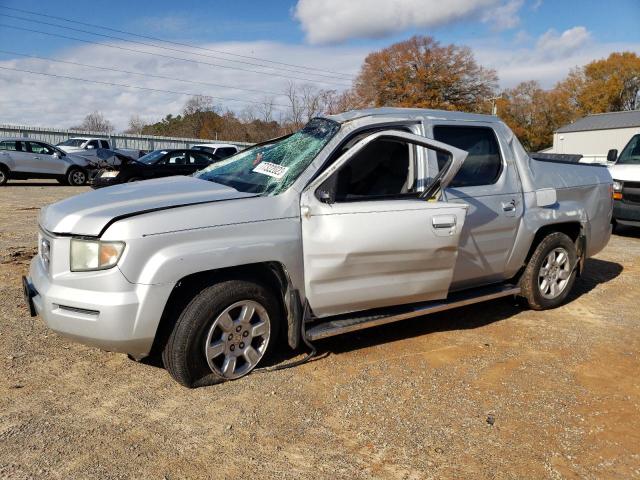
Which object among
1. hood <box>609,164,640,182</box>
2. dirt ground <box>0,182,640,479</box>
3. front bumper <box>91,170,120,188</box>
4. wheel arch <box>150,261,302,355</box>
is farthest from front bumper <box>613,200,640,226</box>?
front bumper <box>91,170,120,188</box>

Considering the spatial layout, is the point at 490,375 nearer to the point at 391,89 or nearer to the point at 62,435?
the point at 62,435

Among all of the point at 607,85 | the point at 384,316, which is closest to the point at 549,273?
the point at 384,316

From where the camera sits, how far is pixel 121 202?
3482 millimetres

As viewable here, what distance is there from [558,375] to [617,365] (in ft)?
1.91

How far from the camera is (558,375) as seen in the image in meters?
3.92

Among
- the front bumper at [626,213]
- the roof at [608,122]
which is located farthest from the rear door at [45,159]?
the roof at [608,122]

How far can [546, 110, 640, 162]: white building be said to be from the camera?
4931cm

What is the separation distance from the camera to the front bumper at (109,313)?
124 inches

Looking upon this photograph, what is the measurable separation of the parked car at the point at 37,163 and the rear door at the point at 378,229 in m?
17.7

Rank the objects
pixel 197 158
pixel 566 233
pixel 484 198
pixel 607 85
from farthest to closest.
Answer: pixel 607 85 < pixel 197 158 < pixel 566 233 < pixel 484 198

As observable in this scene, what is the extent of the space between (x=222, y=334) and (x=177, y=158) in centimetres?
1338

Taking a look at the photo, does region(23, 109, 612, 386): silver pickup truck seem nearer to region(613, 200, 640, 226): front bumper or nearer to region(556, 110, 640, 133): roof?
region(613, 200, 640, 226): front bumper

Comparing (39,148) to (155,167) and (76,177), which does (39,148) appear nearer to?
(76,177)

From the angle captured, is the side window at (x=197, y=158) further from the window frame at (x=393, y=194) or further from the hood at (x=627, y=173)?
the window frame at (x=393, y=194)
